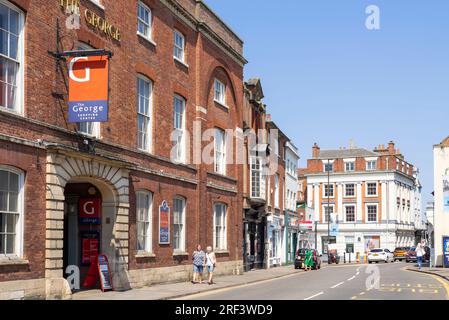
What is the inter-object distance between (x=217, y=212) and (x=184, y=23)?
10040 millimetres

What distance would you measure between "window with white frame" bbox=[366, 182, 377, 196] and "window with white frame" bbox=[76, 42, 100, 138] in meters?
75.4

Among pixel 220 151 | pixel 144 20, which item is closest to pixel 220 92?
pixel 220 151

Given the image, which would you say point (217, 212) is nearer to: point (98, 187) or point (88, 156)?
point (98, 187)

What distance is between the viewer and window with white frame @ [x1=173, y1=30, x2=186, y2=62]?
2951cm

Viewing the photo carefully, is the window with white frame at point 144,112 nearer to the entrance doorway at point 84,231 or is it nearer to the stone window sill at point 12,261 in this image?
the entrance doorway at point 84,231

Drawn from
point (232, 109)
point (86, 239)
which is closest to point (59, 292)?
point (86, 239)

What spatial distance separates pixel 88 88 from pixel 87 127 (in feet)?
7.96

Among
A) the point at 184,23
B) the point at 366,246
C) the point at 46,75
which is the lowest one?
the point at 366,246

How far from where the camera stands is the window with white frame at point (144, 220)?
25.3m

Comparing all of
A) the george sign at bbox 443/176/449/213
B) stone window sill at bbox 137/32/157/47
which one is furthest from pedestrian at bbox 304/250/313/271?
stone window sill at bbox 137/32/157/47

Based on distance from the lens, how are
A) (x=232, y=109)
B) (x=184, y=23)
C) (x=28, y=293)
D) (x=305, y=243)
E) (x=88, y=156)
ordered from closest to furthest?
(x=28, y=293), (x=88, y=156), (x=184, y=23), (x=232, y=109), (x=305, y=243)

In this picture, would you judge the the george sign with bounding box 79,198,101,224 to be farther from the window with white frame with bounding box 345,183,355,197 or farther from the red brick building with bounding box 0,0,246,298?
the window with white frame with bounding box 345,183,355,197

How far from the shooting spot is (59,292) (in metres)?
19.2

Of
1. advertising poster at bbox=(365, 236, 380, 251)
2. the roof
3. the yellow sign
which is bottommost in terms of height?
advertising poster at bbox=(365, 236, 380, 251)
